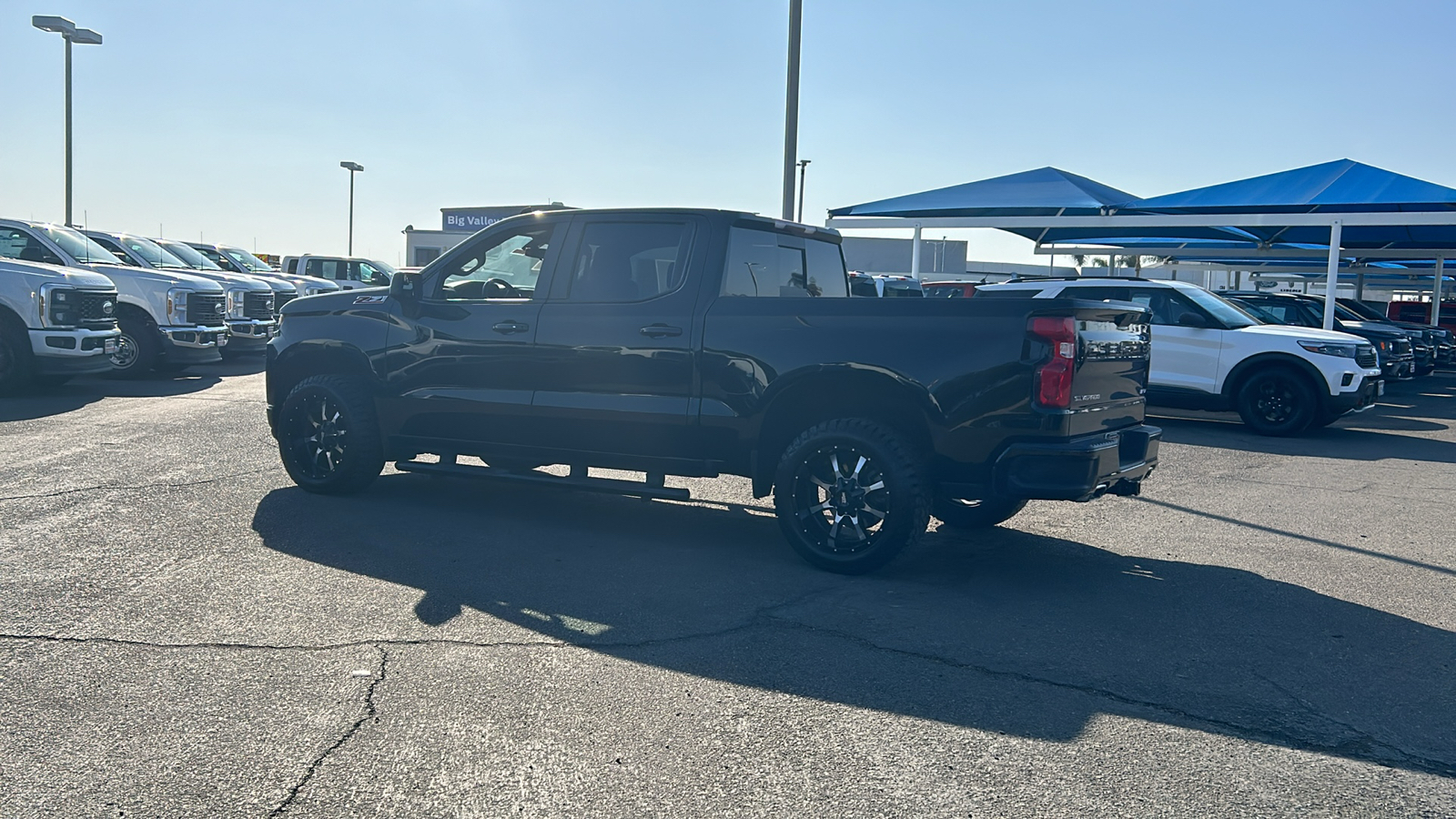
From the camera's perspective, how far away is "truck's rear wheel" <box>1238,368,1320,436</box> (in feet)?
42.7

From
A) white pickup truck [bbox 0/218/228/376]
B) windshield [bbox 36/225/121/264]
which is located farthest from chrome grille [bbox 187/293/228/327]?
windshield [bbox 36/225/121/264]

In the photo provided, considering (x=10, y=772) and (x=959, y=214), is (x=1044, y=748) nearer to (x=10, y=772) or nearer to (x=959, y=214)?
(x=10, y=772)

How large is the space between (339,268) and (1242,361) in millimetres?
21556

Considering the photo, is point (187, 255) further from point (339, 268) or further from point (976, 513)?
point (976, 513)

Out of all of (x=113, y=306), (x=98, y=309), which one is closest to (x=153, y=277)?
(x=113, y=306)

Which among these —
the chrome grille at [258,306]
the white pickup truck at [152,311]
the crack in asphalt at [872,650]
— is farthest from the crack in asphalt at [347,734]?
the chrome grille at [258,306]

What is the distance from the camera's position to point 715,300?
21.4 ft

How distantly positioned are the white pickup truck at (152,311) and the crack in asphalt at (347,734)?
42.5 ft

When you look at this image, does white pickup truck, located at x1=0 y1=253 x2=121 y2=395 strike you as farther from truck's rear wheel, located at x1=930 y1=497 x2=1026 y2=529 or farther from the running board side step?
truck's rear wheel, located at x1=930 y1=497 x2=1026 y2=529

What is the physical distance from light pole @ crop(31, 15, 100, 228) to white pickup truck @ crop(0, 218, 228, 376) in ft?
32.0

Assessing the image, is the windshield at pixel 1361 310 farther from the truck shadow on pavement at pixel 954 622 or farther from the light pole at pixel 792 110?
the truck shadow on pavement at pixel 954 622

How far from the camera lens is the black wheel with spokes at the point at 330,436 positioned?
7.68 metres

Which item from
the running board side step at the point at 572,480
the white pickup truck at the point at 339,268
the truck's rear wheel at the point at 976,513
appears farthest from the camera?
the white pickup truck at the point at 339,268

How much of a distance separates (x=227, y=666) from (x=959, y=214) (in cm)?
1744
